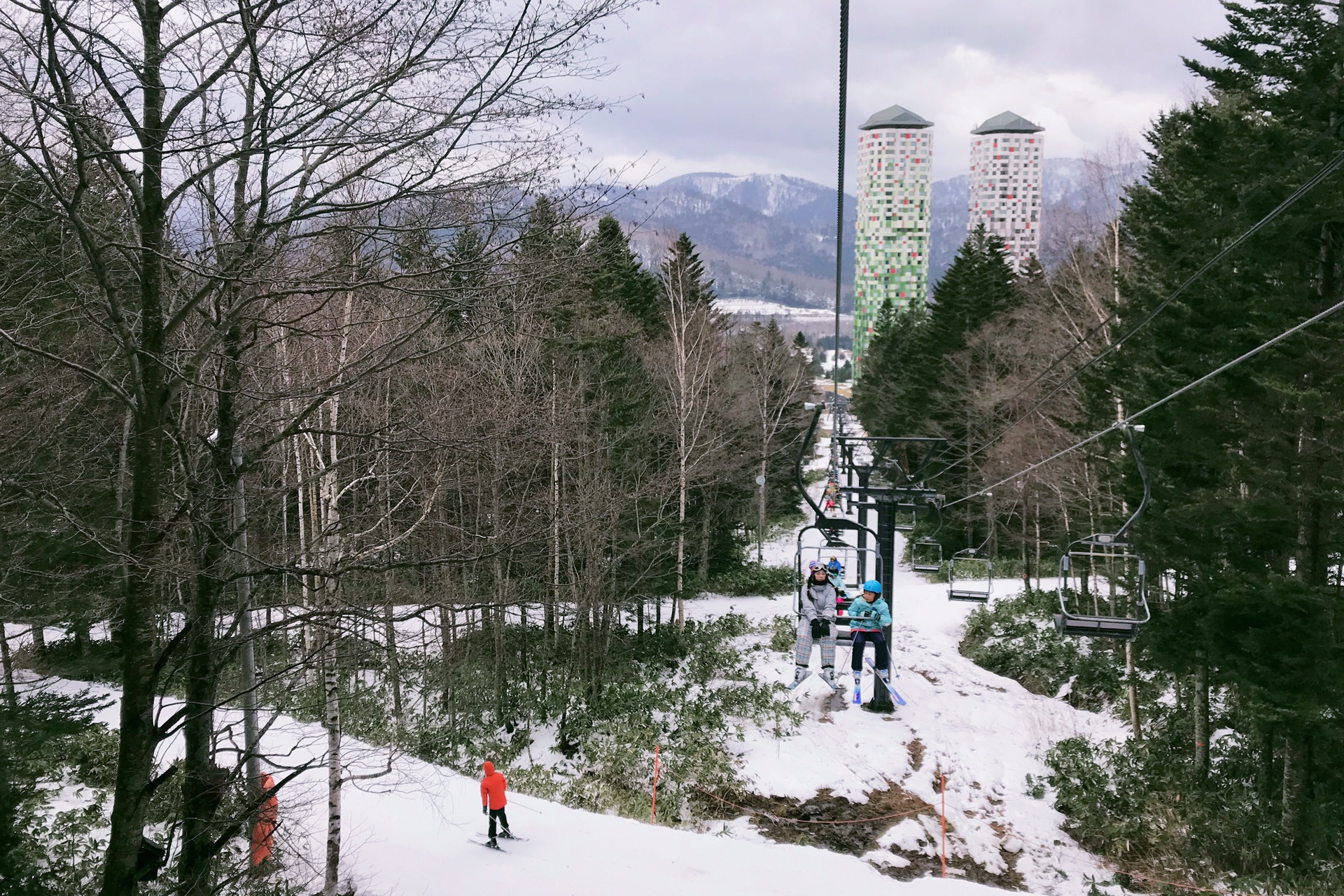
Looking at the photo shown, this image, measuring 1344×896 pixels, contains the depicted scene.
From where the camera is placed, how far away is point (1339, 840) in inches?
370

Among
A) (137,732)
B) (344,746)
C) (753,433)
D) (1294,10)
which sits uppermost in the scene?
(1294,10)

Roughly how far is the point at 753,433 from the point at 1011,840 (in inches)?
800

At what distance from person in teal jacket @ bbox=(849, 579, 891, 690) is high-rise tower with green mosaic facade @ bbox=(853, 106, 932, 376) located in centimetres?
16230

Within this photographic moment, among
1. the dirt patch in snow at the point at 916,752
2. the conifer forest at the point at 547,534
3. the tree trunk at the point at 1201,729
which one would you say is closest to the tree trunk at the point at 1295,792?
the conifer forest at the point at 547,534

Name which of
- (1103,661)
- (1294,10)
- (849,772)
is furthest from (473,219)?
(1103,661)

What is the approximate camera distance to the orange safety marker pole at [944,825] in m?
10.4

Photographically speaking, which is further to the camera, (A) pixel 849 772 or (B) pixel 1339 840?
(A) pixel 849 772

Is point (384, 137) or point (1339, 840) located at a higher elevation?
point (384, 137)

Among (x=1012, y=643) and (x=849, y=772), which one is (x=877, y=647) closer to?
(x=849, y=772)

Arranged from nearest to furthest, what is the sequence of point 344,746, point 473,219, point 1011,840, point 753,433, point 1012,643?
point 473,219
point 1011,840
point 344,746
point 1012,643
point 753,433

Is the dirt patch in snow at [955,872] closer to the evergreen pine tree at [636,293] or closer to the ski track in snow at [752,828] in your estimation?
the ski track in snow at [752,828]

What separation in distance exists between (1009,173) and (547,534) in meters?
171

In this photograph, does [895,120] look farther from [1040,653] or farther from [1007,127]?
[1040,653]

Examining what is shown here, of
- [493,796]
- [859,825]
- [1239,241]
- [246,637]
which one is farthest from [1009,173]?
[246,637]
